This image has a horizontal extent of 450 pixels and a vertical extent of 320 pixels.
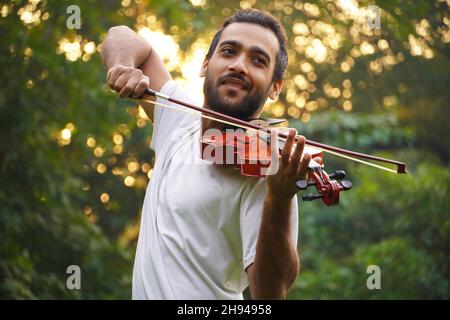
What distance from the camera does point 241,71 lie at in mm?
2582

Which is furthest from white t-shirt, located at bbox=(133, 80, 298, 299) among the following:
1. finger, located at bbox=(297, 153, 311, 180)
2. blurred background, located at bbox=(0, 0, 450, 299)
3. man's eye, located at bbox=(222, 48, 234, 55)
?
blurred background, located at bbox=(0, 0, 450, 299)

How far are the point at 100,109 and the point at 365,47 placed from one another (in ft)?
8.45

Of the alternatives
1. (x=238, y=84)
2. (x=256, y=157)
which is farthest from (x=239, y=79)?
(x=256, y=157)

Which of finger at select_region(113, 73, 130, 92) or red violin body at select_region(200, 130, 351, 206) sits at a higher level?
finger at select_region(113, 73, 130, 92)

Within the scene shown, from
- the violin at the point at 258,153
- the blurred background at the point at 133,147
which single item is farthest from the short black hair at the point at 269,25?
the blurred background at the point at 133,147

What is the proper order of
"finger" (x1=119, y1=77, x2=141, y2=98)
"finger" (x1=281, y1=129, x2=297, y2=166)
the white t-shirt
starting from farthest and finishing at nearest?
"finger" (x1=119, y1=77, x2=141, y2=98) < the white t-shirt < "finger" (x1=281, y1=129, x2=297, y2=166)

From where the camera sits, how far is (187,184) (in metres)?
2.46

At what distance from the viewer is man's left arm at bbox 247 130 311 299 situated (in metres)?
2.06

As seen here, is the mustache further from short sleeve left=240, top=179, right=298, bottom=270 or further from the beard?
short sleeve left=240, top=179, right=298, bottom=270

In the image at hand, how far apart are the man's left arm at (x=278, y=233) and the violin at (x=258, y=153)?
0.08 metres

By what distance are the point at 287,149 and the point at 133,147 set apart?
6289 mm

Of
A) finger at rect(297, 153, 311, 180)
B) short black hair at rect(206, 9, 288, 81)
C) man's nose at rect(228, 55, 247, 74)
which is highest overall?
short black hair at rect(206, 9, 288, 81)
